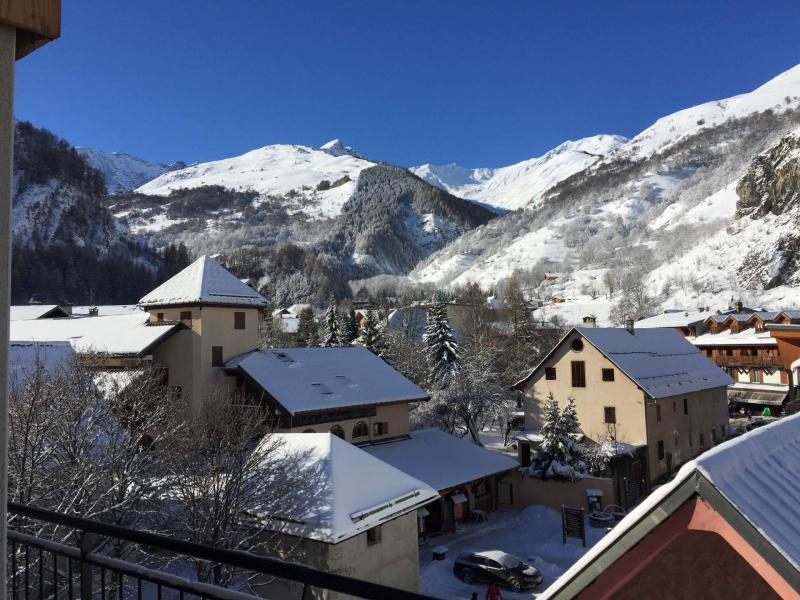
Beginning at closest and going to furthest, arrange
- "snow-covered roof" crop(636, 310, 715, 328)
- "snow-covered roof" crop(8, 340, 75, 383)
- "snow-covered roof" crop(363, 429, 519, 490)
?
"snow-covered roof" crop(8, 340, 75, 383), "snow-covered roof" crop(363, 429, 519, 490), "snow-covered roof" crop(636, 310, 715, 328)

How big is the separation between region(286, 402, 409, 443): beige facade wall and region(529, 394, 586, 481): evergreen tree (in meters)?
7.15

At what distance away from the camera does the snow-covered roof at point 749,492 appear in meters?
2.91

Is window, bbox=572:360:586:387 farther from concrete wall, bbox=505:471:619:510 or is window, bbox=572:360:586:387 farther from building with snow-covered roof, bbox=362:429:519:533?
building with snow-covered roof, bbox=362:429:519:533

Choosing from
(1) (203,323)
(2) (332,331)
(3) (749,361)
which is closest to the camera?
(1) (203,323)

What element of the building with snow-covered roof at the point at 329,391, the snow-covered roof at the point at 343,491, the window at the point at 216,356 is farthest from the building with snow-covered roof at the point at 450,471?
the window at the point at 216,356

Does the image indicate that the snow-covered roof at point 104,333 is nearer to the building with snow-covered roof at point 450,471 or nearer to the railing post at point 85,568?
the building with snow-covered roof at point 450,471

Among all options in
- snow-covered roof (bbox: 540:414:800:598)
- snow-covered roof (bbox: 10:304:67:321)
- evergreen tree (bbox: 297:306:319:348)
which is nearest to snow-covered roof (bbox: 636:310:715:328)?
evergreen tree (bbox: 297:306:319:348)

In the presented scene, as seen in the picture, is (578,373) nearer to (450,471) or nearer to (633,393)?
(633,393)

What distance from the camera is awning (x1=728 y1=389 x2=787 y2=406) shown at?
173ft

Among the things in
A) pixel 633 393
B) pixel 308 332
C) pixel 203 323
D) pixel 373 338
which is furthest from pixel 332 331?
pixel 633 393

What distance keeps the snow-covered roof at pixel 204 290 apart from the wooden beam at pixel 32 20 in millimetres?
27648

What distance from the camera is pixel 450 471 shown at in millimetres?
27234

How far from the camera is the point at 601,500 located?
28.4m

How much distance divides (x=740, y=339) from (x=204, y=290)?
53842 mm
